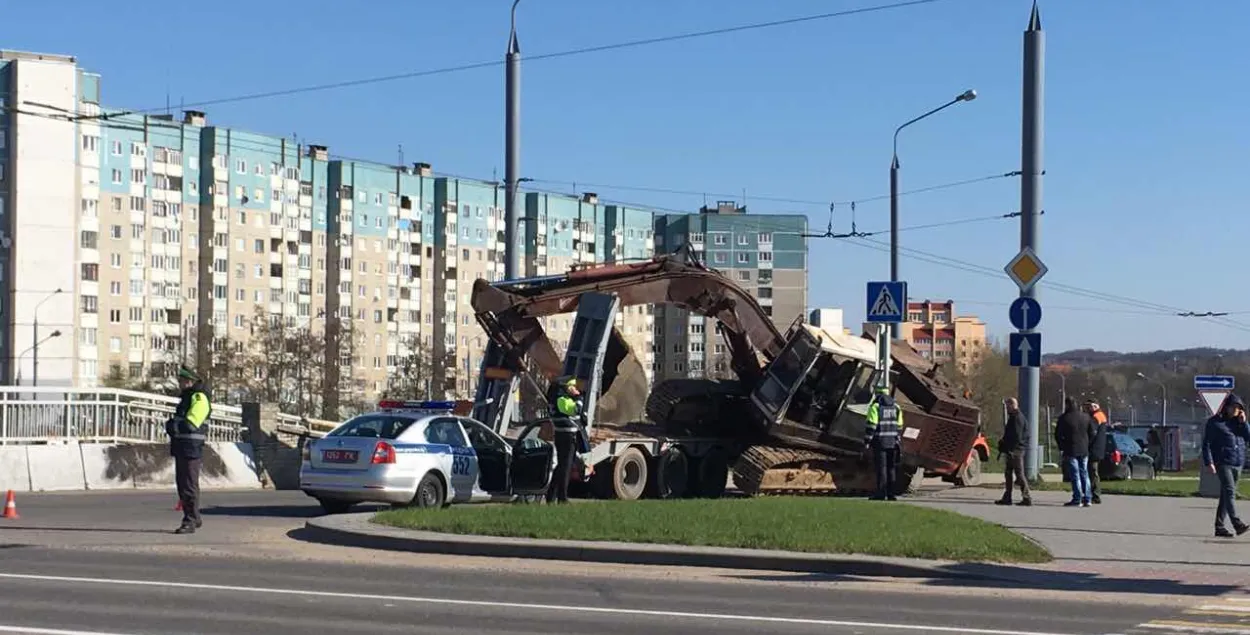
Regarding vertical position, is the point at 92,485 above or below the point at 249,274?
below

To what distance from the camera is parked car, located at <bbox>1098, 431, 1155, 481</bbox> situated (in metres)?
35.4

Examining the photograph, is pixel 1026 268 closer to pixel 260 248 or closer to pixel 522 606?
pixel 522 606

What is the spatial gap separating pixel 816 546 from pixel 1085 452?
8.96 meters

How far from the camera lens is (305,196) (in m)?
111

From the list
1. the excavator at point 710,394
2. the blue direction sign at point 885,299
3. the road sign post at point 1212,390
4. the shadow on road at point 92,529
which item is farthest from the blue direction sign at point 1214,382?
the shadow on road at point 92,529

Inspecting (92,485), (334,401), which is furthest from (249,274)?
(92,485)

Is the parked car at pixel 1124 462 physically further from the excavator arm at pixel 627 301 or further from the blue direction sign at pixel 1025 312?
the excavator arm at pixel 627 301

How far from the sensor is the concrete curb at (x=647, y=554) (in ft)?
48.2

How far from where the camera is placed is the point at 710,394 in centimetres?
2597

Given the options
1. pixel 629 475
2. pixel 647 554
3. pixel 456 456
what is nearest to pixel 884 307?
pixel 629 475

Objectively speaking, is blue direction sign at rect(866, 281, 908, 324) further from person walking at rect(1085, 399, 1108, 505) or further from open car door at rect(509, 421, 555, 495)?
open car door at rect(509, 421, 555, 495)

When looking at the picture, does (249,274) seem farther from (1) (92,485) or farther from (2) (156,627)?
(2) (156,627)

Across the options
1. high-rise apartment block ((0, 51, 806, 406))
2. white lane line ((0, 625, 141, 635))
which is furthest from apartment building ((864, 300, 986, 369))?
white lane line ((0, 625, 141, 635))

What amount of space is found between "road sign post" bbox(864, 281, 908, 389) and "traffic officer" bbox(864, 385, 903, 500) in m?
0.29
